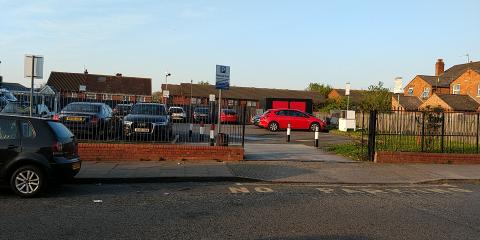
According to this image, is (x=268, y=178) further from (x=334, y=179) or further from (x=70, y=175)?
(x=70, y=175)

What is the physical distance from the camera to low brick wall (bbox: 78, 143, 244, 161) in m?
14.4

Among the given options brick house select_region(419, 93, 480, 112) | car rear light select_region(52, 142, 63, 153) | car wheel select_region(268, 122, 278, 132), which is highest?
brick house select_region(419, 93, 480, 112)

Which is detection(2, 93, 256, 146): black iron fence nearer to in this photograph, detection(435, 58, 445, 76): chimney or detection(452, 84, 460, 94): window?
detection(452, 84, 460, 94): window

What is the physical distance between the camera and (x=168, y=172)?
12602 millimetres

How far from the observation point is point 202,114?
55.9ft

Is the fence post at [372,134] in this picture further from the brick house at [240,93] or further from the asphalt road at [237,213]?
the brick house at [240,93]

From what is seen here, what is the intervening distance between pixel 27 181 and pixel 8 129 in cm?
109

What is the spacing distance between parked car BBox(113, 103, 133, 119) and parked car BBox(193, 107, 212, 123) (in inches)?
94.8

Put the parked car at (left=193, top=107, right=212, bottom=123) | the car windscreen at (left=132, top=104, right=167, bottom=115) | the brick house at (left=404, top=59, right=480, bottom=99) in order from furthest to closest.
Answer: the brick house at (left=404, top=59, right=480, bottom=99) → the car windscreen at (left=132, top=104, right=167, bottom=115) → the parked car at (left=193, top=107, right=212, bottom=123)

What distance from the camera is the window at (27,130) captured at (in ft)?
31.0

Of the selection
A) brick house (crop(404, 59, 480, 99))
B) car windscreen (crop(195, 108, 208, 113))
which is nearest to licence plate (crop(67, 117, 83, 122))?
car windscreen (crop(195, 108, 208, 113))

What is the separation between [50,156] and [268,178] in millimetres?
5345

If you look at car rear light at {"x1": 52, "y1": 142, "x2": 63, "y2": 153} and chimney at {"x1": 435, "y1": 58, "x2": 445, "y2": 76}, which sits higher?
chimney at {"x1": 435, "y1": 58, "x2": 445, "y2": 76}

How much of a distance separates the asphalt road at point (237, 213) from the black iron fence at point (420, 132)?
17.1 ft
